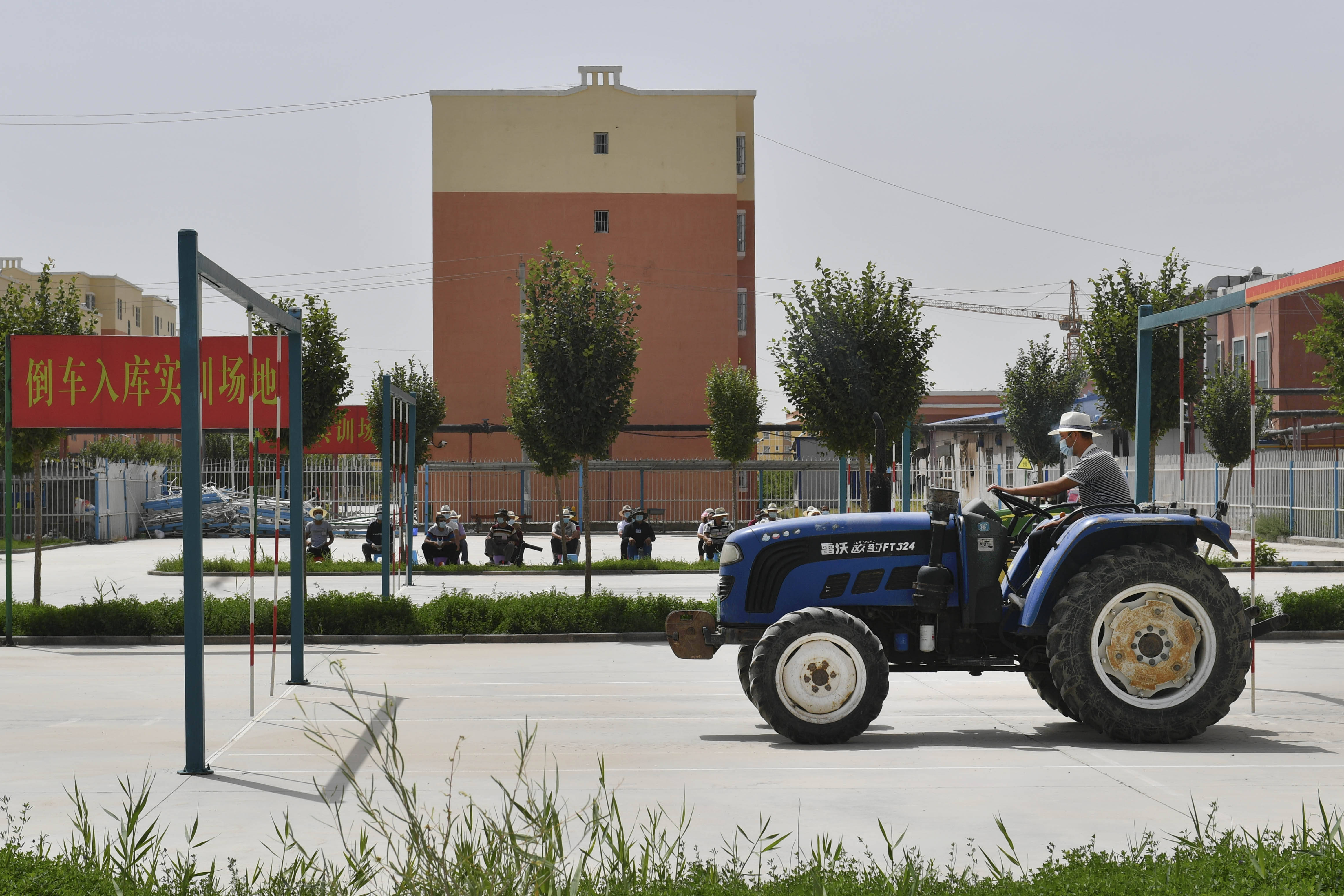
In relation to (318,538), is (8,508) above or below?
above

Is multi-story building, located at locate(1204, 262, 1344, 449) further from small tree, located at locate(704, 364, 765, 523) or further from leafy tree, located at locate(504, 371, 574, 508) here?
leafy tree, located at locate(504, 371, 574, 508)

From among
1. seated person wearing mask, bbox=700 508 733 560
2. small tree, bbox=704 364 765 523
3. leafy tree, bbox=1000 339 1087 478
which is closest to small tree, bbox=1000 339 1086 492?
leafy tree, bbox=1000 339 1087 478

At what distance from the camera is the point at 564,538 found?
3020cm

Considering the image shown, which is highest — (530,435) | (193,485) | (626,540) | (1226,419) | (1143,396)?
(1226,419)

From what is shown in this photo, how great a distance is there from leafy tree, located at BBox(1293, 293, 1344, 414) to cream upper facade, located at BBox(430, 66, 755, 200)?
35713 mm

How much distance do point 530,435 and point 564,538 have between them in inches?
385

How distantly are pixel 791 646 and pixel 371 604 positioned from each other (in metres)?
9.44

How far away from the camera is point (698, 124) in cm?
5922

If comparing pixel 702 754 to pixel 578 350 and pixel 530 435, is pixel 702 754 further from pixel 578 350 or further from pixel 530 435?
pixel 530 435

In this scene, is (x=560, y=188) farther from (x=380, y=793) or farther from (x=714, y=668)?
(x=380, y=793)

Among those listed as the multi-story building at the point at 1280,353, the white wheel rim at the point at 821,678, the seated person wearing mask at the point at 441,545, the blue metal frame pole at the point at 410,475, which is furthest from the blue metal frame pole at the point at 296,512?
the multi-story building at the point at 1280,353

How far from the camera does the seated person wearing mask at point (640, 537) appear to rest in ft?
99.7

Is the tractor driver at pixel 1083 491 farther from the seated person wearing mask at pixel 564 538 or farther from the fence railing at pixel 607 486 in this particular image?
the fence railing at pixel 607 486

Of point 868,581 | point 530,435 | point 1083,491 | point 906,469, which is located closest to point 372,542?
point 530,435
